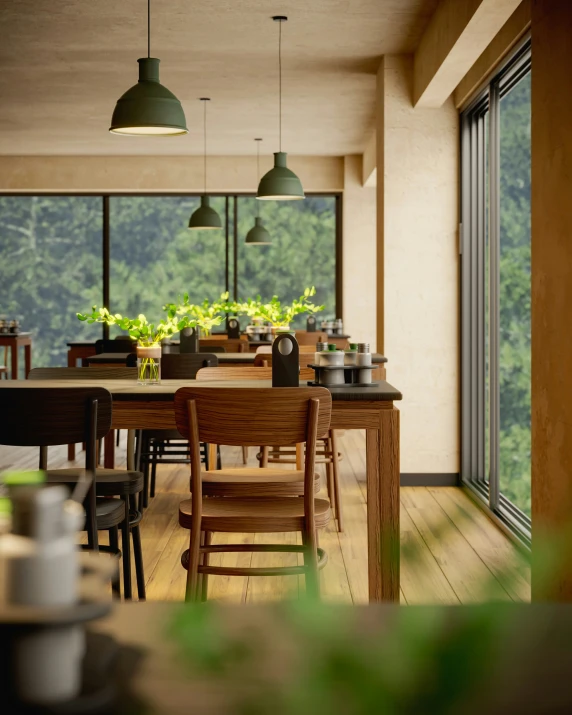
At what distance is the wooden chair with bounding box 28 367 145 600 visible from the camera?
303 centimetres

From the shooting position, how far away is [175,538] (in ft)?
14.9

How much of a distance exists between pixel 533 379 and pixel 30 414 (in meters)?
1.80

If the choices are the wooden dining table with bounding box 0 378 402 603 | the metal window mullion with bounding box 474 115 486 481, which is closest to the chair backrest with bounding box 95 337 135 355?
the metal window mullion with bounding box 474 115 486 481

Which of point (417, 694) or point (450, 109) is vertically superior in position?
point (450, 109)

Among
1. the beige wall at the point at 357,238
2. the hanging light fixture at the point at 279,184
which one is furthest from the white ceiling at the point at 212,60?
the beige wall at the point at 357,238

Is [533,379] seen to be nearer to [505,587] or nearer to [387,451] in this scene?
[387,451]

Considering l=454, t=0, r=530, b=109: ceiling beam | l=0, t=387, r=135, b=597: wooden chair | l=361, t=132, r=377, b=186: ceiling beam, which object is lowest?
l=0, t=387, r=135, b=597: wooden chair

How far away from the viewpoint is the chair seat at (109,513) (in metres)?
2.86

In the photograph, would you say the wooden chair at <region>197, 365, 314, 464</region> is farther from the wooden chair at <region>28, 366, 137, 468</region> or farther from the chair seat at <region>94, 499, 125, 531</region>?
the chair seat at <region>94, 499, 125, 531</region>

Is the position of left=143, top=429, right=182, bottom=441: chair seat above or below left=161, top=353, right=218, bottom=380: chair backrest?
below

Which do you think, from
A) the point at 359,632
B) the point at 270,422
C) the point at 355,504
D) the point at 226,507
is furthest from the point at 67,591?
the point at 355,504

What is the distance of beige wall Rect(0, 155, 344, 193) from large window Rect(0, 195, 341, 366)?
0.87 ft

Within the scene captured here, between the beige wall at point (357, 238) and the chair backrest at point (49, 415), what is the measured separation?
8.57m

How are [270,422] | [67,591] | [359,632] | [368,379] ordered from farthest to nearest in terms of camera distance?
[368,379], [270,422], [359,632], [67,591]
